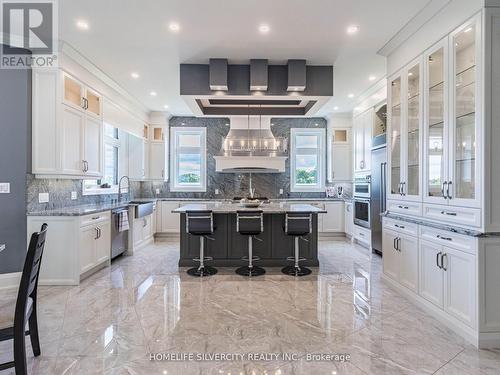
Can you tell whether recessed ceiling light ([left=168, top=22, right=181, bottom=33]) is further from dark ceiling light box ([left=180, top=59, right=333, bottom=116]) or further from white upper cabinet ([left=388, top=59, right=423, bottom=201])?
white upper cabinet ([left=388, top=59, right=423, bottom=201])

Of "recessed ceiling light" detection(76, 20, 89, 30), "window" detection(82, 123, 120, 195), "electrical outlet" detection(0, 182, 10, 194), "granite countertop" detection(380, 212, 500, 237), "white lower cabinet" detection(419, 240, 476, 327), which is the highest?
"recessed ceiling light" detection(76, 20, 89, 30)

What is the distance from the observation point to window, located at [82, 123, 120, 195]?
5463mm

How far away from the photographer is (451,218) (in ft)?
8.68

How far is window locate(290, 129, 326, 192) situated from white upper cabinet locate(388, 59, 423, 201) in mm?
3665

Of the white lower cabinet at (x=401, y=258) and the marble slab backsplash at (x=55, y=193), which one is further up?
the marble slab backsplash at (x=55, y=193)

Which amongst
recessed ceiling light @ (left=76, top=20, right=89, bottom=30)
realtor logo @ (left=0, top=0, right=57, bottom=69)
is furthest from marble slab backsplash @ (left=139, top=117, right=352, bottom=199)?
Answer: recessed ceiling light @ (left=76, top=20, right=89, bottom=30)

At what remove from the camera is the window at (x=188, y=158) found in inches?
293

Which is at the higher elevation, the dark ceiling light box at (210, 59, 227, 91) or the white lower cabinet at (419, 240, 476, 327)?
the dark ceiling light box at (210, 59, 227, 91)

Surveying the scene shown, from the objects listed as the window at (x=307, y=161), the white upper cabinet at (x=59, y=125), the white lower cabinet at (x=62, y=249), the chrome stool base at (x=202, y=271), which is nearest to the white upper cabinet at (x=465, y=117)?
the chrome stool base at (x=202, y=271)

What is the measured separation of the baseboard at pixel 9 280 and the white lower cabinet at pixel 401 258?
4689 mm

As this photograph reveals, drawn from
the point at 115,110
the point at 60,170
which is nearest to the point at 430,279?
the point at 60,170

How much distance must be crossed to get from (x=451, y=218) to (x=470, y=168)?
476 mm

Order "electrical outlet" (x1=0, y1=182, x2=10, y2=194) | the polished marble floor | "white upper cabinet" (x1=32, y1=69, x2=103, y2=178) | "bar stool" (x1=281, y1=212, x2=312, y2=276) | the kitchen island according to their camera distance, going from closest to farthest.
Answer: the polished marble floor → "electrical outlet" (x1=0, y1=182, x2=10, y2=194) → "white upper cabinet" (x1=32, y1=69, x2=103, y2=178) → "bar stool" (x1=281, y1=212, x2=312, y2=276) → the kitchen island

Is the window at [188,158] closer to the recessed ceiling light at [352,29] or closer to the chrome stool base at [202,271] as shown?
the chrome stool base at [202,271]
